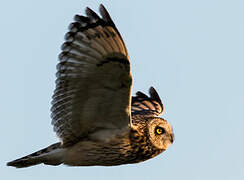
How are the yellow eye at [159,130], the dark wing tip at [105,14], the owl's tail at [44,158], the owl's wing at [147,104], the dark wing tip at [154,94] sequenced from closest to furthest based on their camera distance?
the dark wing tip at [105,14], the owl's tail at [44,158], the yellow eye at [159,130], the owl's wing at [147,104], the dark wing tip at [154,94]

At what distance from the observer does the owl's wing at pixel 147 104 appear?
20.7ft

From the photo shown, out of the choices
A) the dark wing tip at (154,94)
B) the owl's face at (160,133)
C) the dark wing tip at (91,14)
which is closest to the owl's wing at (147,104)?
the dark wing tip at (154,94)

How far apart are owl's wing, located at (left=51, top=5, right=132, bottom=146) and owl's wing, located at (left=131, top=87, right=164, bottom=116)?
1383mm

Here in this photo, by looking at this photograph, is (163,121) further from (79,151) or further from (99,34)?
(99,34)

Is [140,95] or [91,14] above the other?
[91,14]

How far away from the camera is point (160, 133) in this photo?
5188 millimetres

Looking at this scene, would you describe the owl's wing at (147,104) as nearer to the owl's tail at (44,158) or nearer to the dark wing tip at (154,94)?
the dark wing tip at (154,94)

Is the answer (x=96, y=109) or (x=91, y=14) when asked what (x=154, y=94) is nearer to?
(x=96, y=109)

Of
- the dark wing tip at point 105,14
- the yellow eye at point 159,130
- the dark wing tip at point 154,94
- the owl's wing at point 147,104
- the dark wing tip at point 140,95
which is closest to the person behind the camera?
the dark wing tip at point 105,14

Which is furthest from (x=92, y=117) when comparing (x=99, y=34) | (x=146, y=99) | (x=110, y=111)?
(x=146, y=99)

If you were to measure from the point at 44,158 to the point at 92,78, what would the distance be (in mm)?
1056

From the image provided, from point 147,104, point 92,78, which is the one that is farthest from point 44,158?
point 147,104

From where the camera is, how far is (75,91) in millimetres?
4605

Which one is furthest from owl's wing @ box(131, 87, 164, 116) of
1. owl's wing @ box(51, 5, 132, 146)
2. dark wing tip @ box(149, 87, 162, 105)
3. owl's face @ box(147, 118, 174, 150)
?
owl's wing @ box(51, 5, 132, 146)
